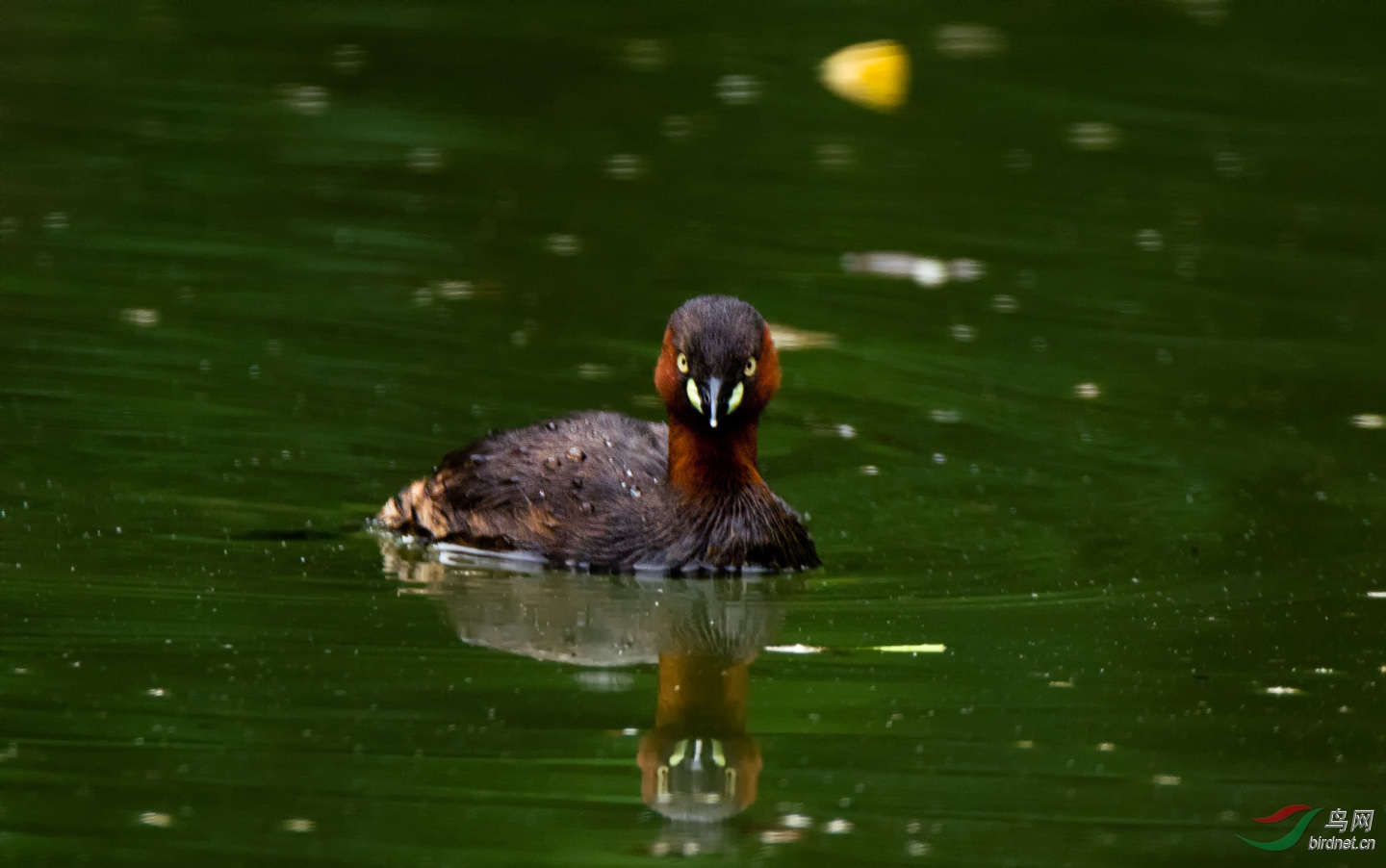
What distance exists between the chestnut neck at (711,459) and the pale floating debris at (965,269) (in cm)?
389

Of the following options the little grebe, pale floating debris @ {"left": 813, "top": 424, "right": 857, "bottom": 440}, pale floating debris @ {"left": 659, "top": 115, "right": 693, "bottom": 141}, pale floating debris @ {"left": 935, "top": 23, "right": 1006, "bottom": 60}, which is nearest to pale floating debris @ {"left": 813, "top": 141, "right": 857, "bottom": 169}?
pale floating debris @ {"left": 659, "top": 115, "right": 693, "bottom": 141}

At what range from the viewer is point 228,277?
10.8m

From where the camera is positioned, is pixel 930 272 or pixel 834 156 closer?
pixel 930 272

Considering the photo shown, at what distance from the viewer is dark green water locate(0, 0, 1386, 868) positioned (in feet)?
18.2

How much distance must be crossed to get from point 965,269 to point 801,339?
155 centimetres

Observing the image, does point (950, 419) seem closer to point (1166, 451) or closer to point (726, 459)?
point (1166, 451)

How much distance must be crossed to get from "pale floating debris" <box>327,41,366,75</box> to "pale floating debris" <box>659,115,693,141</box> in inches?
88.9

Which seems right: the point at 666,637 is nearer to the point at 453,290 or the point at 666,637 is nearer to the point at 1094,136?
the point at 453,290

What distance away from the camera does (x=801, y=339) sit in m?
10.4

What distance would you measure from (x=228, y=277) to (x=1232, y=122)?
721 cm

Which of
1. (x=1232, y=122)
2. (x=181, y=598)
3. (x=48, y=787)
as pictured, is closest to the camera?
(x=48, y=787)

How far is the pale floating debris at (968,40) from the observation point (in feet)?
52.5

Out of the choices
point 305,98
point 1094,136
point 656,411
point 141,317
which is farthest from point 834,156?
point 141,317

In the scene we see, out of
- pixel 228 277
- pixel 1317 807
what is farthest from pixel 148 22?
pixel 1317 807
